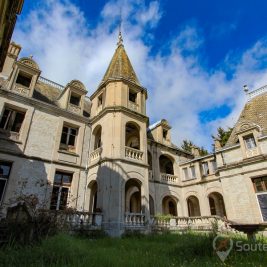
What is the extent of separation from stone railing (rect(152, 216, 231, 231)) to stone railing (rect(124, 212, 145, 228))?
1.34 meters

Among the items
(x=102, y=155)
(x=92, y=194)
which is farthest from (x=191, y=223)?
(x=102, y=155)

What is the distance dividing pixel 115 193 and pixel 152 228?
3.62 m

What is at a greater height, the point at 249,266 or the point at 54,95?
the point at 54,95

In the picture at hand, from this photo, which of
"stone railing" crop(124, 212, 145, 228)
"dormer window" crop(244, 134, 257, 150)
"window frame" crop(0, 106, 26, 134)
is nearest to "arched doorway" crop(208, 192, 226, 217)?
"dormer window" crop(244, 134, 257, 150)

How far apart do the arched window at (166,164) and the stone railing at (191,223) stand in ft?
22.6

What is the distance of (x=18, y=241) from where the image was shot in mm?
6551

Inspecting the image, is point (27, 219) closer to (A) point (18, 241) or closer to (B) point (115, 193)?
(A) point (18, 241)

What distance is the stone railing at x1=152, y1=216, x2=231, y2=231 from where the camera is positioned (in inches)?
557

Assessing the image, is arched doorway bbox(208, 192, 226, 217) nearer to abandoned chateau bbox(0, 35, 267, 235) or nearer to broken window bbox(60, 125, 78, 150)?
abandoned chateau bbox(0, 35, 267, 235)

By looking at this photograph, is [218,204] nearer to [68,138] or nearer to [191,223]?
[191,223]

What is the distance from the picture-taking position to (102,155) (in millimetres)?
14133

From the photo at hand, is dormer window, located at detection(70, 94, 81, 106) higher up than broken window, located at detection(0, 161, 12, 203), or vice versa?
dormer window, located at detection(70, 94, 81, 106)

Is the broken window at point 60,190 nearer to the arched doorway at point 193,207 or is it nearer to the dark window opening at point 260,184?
the arched doorway at point 193,207

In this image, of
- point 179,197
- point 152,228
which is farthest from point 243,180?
point 152,228
